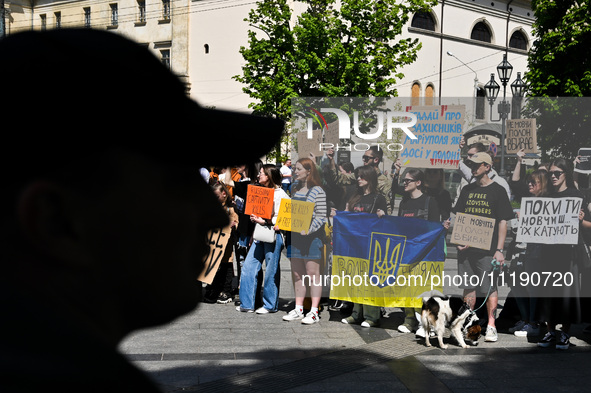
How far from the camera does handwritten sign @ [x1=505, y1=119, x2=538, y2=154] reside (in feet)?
25.7

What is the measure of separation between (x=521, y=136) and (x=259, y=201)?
10.8ft

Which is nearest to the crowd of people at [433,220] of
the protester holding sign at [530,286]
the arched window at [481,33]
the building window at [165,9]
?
the protester holding sign at [530,286]

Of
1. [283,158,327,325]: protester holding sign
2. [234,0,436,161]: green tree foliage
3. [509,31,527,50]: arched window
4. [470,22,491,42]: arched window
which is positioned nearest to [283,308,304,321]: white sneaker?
[283,158,327,325]: protester holding sign

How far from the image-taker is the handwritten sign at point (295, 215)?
823cm

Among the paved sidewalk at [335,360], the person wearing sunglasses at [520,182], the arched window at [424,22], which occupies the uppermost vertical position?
the arched window at [424,22]

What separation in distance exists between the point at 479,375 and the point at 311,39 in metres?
21.5

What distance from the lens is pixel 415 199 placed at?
25.0 ft

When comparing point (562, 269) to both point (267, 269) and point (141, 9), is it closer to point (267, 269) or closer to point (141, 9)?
point (267, 269)

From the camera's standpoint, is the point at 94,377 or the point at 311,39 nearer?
the point at 94,377

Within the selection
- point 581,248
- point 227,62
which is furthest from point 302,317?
point 227,62

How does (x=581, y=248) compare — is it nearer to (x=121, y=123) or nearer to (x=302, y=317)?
(x=302, y=317)

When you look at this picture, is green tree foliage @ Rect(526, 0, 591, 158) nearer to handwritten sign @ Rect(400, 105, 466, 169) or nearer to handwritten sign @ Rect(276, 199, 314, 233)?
handwritten sign @ Rect(400, 105, 466, 169)

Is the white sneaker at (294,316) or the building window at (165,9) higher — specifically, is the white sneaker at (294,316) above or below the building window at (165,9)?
below

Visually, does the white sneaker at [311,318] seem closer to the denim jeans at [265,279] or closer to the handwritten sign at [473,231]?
the denim jeans at [265,279]
